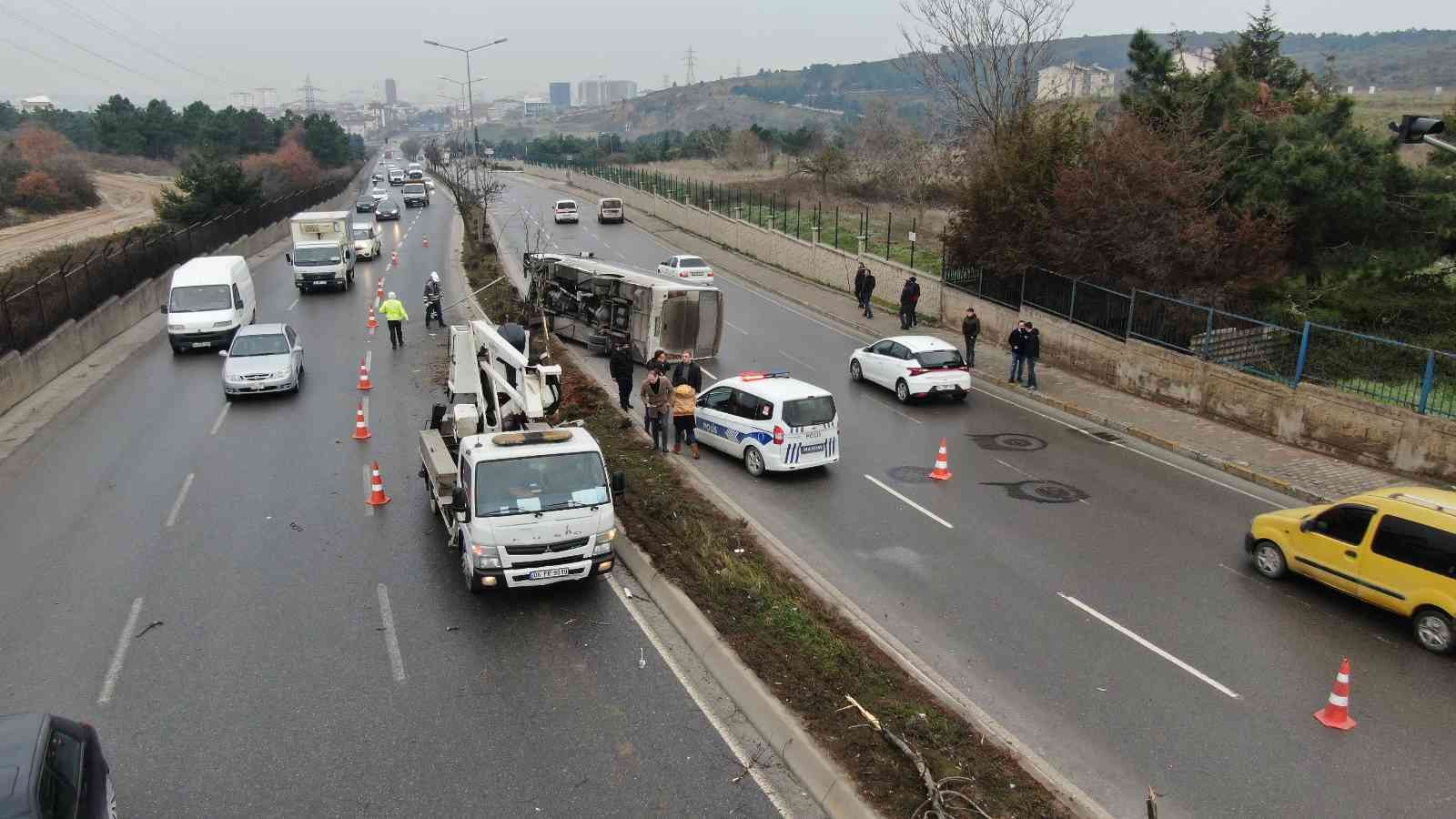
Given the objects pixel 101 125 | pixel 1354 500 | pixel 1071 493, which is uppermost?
pixel 101 125

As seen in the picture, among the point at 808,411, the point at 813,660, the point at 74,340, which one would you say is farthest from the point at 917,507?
the point at 74,340

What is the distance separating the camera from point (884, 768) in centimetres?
783

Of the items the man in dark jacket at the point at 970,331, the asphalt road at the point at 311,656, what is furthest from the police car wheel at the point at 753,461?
the man in dark jacket at the point at 970,331

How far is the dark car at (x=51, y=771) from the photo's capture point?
19.2ft

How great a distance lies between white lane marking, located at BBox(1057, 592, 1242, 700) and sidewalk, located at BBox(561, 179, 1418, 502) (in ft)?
21.5

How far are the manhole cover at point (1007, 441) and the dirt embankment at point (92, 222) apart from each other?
137 feet

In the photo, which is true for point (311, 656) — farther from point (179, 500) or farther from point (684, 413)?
point (684, 413)

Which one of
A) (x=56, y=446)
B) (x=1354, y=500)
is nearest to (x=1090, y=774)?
(x=1354, y=500)

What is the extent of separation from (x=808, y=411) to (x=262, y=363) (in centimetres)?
1260

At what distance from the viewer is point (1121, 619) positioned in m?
11.3

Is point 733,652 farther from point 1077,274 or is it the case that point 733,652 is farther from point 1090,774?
point 1077,274

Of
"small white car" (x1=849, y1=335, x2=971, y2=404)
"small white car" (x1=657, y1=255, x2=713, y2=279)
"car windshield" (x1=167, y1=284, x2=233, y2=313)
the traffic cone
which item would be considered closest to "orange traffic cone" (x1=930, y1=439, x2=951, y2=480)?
"small white car" (x1=849, y1=335, x2=971, y2=404)

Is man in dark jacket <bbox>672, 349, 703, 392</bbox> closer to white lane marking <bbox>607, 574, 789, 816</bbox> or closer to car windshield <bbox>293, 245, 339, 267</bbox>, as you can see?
white lane marking <bbox>607, 574, 789, 816</bbox>

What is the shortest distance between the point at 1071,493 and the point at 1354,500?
189 inches
